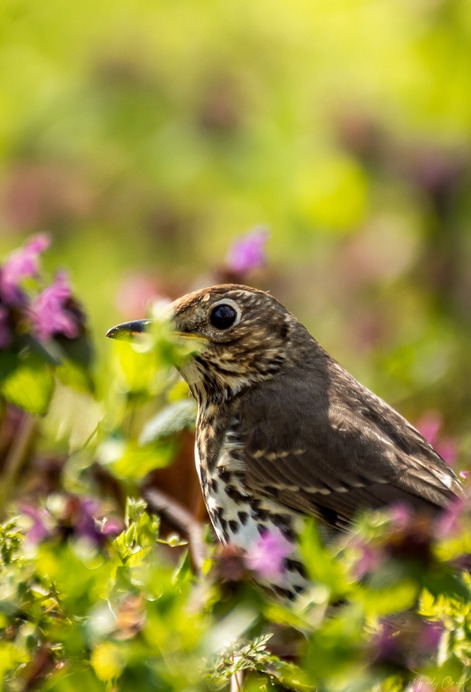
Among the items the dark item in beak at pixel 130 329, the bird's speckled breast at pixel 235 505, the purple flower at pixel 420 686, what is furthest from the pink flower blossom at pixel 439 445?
the purple flower at pixel 420 686

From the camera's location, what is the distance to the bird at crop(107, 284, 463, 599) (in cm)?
229

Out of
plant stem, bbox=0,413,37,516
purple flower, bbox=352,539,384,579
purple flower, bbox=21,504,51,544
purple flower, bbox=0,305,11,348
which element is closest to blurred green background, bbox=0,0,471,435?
plant stem, bbox=0,413,37,516

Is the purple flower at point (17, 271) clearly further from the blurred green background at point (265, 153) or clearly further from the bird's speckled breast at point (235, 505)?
the blurred green background at point (265, 153)

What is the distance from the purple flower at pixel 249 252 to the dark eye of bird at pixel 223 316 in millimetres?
107

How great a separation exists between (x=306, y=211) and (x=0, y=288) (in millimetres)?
3446

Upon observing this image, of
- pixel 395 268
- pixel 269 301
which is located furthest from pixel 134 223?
pixel 269 301

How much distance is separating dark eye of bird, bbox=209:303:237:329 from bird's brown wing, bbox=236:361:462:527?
0.17m

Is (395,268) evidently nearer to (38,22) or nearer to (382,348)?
(382,348)

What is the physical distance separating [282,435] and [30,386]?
67cm

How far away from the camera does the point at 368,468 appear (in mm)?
2350

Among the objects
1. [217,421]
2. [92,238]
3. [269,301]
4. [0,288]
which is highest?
[0,288]

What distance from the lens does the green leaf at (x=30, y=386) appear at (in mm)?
1966

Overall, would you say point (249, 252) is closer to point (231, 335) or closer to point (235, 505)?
point (231, 335)

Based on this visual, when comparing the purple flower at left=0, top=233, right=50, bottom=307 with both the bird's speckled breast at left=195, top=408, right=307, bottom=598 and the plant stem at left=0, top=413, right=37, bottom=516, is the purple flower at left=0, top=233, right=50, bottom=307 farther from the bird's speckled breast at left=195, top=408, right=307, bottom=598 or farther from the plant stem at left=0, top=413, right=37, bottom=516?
the bird's speckled breast at left=195, top=408, right=307, bottom=598
